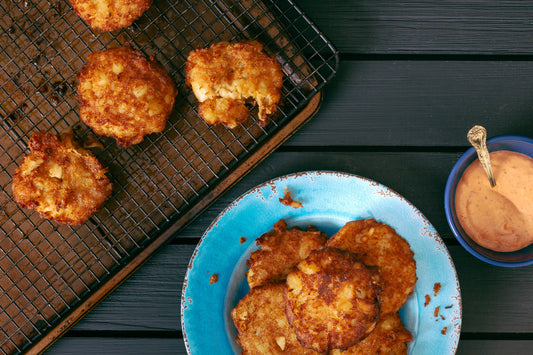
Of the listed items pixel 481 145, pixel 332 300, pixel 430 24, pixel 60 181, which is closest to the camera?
pixel 332 300

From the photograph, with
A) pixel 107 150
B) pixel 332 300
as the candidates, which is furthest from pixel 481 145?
pixel 107 150

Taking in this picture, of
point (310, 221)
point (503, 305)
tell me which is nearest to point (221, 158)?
point (310, 221)

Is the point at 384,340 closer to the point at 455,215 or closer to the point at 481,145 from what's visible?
the point at 455,215

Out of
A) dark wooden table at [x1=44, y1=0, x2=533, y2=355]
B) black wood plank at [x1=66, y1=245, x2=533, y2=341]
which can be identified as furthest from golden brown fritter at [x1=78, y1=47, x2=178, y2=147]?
black wood plank at [x1=66, y1=245, x2=533, y2=341]

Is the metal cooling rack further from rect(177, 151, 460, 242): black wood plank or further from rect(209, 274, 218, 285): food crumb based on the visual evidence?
rect(209, 274, 218, 285): food crumb

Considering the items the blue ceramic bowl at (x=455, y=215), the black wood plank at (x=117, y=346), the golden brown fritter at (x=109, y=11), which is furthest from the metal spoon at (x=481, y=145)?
the black wood plank at (x=117, y=346)

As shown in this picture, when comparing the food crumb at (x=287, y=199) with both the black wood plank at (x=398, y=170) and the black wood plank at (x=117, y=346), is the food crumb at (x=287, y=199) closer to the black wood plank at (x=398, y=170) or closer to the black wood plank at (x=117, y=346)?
the black wood plank at (x=398, y=170)
